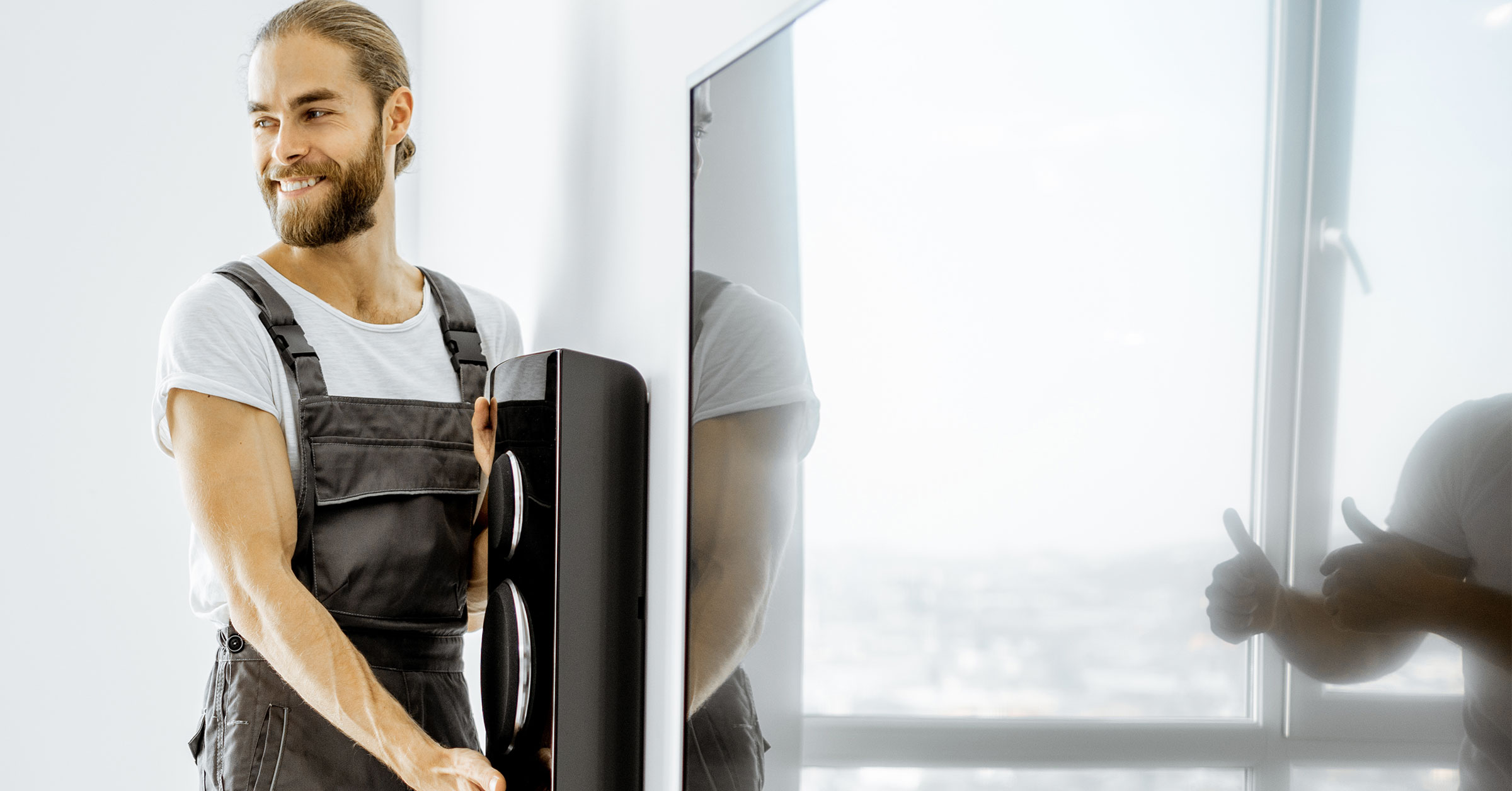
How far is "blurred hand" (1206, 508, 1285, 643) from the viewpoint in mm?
462

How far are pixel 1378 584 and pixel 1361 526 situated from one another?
0.08 feet

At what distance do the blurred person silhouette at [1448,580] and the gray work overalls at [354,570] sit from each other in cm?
115

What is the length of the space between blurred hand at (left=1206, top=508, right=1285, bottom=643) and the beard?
4.10 feet

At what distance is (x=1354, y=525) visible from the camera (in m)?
0.42

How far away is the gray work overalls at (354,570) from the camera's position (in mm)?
1299

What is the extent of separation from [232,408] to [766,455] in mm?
758

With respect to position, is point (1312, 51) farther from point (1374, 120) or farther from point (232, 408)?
point (232, 408)

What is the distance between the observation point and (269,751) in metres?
1.28

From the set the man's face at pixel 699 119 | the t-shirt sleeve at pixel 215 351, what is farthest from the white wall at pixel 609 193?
the t-shirt sleeve at pixel 215 351

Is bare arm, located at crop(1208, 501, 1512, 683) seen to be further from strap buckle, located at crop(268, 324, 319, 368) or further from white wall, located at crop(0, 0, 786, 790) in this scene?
white wall, located at crop(0, 0, 786, 790)

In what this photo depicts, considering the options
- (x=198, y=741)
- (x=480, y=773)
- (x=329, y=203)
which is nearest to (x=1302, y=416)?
(x=480, y=773)

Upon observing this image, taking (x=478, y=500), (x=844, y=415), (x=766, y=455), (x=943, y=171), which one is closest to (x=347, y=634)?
(x=478, y=500)

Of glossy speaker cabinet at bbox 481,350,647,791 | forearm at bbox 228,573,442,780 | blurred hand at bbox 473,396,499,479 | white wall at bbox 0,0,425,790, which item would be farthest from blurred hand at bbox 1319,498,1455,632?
white wall at bbox 0,0,425,790

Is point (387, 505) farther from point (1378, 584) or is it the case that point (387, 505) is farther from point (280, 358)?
point (1378, 584)
